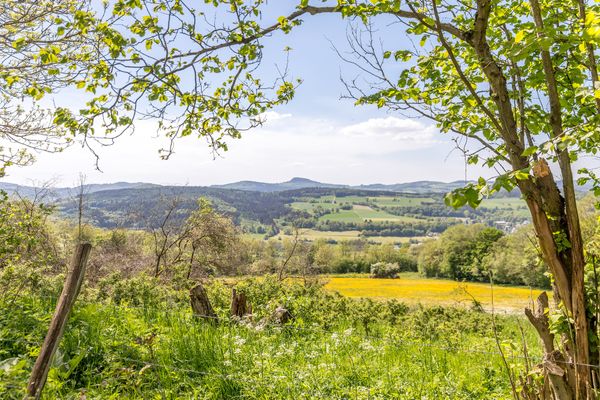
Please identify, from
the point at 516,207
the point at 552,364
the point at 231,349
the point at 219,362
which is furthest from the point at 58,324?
the point at 516,207

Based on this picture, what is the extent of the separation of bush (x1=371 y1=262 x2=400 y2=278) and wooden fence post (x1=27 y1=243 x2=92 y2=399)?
57560 millimetres

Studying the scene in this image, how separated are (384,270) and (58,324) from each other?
195 ft

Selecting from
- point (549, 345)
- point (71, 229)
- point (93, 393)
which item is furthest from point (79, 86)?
point (71, 229)

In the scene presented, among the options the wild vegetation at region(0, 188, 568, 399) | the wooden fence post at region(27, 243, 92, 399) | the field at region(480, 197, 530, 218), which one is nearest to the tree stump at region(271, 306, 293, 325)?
the wild vegetation at region(0, 188, 568, 399)

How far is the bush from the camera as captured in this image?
2311 inches

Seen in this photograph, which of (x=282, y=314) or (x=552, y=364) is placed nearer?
(x=552, y=364)

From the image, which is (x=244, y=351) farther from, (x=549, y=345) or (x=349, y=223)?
(x=349, y=223)

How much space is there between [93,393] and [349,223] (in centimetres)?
14319

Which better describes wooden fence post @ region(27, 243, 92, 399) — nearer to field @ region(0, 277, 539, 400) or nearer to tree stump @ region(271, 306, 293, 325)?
field @ region(0, 277, 539, 400)

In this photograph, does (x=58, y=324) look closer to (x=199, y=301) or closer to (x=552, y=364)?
(x=552, y=364)

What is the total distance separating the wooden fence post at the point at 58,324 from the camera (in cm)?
296

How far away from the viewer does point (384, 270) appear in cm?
5984

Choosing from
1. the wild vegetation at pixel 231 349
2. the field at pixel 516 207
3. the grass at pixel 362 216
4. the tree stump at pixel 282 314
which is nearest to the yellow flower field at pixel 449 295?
the field at pixel 516 207

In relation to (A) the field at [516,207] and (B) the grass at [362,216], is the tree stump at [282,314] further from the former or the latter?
(B) the grass at [362,216]
